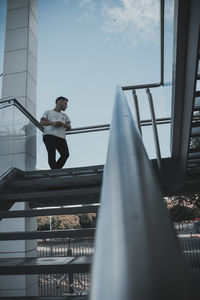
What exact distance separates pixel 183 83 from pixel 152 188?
2571 millimetres

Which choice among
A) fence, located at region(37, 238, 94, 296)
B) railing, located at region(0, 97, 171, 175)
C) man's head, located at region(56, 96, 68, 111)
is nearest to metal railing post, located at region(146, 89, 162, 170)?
railing, located at region(0, 97, 171, 175)

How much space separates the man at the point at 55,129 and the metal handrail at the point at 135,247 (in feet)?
13.5

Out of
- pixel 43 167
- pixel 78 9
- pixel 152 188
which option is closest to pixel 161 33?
pixel 152 188

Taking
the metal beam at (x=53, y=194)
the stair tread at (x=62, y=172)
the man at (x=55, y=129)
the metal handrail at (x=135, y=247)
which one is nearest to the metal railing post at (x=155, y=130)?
the stair tread at (x=62, y=172)

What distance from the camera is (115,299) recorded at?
13.4 inches

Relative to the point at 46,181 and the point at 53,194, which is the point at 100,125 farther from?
the point at 53,194

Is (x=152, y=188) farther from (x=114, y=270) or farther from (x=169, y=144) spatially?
(x=169, y=144)

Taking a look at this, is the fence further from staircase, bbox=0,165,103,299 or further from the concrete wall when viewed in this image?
staircase, bbox=0,165,103,299

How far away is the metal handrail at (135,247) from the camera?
34 centimetres

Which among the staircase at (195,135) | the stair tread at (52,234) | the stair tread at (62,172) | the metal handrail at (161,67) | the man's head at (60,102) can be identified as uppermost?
the man's head at (60,102)

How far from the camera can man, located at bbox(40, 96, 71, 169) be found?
15.0 feet

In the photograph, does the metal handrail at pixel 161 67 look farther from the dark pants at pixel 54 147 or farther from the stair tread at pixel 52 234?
the stair tread at pixel 52 234

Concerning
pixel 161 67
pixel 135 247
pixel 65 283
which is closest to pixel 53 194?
pixel 161 67

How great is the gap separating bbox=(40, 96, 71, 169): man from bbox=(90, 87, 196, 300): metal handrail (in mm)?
4113
